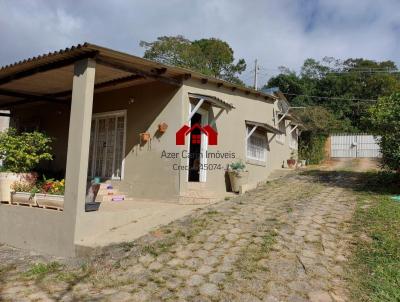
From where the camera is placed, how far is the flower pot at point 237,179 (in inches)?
421

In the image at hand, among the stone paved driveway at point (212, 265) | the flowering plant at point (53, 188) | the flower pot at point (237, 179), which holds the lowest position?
the stone paved driveway at point (212, 265)

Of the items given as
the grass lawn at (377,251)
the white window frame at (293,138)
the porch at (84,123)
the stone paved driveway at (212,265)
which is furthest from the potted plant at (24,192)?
the white window frame at (293,138)

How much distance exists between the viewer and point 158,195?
9070 millimetres

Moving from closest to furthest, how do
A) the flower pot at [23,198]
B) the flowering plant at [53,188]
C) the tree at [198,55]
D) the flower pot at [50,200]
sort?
the flower pot at [50,200] → the flowering plant at [53,188] → the flower pot at [23,198] → the tree at [198,55]

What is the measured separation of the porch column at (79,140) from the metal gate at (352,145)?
22132 millimetres

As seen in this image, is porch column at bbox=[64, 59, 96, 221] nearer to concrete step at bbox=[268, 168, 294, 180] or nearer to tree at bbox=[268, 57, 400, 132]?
concrete step at bbox=[268, 168, 294, 180]

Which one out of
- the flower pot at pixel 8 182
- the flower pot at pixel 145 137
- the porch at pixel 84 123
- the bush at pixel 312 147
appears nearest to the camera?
the porch at pixel 84 123

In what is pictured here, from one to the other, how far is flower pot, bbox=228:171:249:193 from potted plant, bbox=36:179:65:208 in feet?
17.1

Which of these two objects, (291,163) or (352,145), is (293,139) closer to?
(291,163)

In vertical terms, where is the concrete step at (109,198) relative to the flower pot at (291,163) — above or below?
below

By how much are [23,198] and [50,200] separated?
1.00 meters

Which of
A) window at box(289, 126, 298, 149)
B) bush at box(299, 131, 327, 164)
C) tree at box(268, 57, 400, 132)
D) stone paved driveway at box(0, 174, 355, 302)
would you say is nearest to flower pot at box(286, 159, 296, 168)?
window at box(289, 126, 298, 149)

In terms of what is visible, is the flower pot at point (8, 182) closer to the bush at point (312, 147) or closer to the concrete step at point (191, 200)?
the concrete step at point (191, 200)

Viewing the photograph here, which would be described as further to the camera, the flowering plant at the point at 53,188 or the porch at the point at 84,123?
the flowering plant at the point at 53,188
